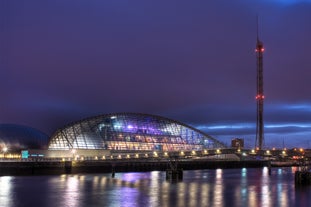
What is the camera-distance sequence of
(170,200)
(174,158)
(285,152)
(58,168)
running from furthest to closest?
(58,168) → (174,158) → (285,152) → (170,200)

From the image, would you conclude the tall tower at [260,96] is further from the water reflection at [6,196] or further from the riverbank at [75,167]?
the water reflection at [6,196]

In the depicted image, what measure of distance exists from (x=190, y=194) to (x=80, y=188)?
69.3 feet

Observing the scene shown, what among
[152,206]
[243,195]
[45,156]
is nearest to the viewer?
[152,206]

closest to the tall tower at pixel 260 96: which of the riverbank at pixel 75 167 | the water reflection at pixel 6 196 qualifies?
the riverbank at pixel 75 167

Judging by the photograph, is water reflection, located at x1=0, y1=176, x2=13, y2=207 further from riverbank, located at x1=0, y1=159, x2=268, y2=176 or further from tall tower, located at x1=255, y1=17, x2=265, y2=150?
tall tower, located at x1=255, y1=17, x2=265, y2=150

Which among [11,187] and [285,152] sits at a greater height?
[285,152]

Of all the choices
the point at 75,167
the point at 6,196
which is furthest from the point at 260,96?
the point at 6,196

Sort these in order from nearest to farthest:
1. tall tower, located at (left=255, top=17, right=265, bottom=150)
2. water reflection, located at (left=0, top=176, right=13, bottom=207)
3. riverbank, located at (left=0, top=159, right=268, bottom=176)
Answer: water reflection, located at (left=0, top=176, right=13, bottom=207), riverbank, located at (left=0, top=159, right=268, bottom=176), tall tower, located at (left=255, top=17, right=265, bottom=150)

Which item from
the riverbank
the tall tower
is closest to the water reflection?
the riverbank

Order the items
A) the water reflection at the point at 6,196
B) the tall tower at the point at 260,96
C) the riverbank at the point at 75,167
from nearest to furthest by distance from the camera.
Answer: the water reflection at the point at 6,196, the riverbank at the point at 75,167, the tall tower at the point at 260,96

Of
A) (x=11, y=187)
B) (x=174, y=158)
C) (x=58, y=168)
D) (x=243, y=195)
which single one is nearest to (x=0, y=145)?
(x=58, y=168)

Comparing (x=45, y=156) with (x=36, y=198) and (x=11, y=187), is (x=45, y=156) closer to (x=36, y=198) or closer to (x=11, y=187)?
(x=11, y=187)

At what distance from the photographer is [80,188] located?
82562mm

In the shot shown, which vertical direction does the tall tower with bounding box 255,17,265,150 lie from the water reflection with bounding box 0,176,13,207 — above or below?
above
